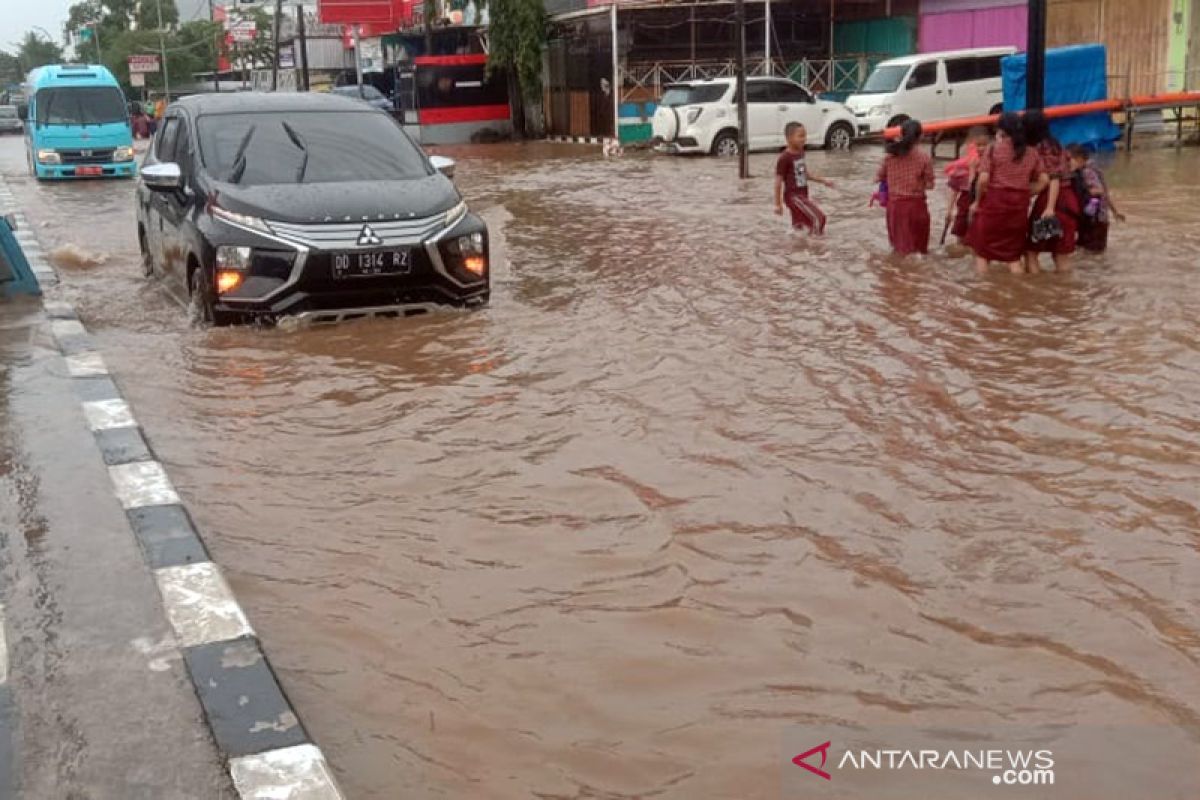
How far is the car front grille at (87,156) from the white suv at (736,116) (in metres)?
10.6

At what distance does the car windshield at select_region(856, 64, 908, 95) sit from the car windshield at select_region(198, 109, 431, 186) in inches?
700

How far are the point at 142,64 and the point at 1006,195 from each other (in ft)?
205

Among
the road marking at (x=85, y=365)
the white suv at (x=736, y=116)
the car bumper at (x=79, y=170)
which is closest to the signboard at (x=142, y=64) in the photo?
the car bumper at (x=79, y=170)

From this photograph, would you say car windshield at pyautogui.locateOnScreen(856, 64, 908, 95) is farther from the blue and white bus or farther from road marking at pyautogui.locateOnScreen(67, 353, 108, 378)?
road marking at pyautogui.locateOnScreen(67, 353, 108, 378)

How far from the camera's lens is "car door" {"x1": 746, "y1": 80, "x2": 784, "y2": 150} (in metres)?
25.1

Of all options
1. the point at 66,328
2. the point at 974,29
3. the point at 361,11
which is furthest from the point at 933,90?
the point at 361,11

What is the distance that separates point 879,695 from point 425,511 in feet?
7.18

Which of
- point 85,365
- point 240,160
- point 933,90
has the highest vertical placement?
point 933,90

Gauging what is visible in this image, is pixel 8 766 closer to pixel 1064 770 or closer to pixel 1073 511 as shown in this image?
pixel 1064 770

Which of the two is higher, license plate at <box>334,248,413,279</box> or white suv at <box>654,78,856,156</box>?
white suv at <box>654,78,856,156</box>

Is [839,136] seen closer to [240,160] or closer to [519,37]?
[519,37]

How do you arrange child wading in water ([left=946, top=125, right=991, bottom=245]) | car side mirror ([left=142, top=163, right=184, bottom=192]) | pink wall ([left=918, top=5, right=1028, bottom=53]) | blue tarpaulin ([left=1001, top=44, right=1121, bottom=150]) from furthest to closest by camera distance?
pink wall ([left=918, top=5, right=1028, bottom=53]) < blue tarpaulin ([left=1001, top=44, right=1121, bottom=150]) < child wading in water ([left=946, top=125, right=991, bottom=245]) < car side mirror ([left=142, top=163, right=184, bottom=192])

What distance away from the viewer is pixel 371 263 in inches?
316

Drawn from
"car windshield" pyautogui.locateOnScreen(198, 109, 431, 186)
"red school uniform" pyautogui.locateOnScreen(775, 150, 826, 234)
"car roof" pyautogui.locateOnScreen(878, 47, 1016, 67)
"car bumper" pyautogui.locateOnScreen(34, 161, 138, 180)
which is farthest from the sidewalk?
"car roof" pyautogui.locateOnScreen(878, 47, 1016, 67)
